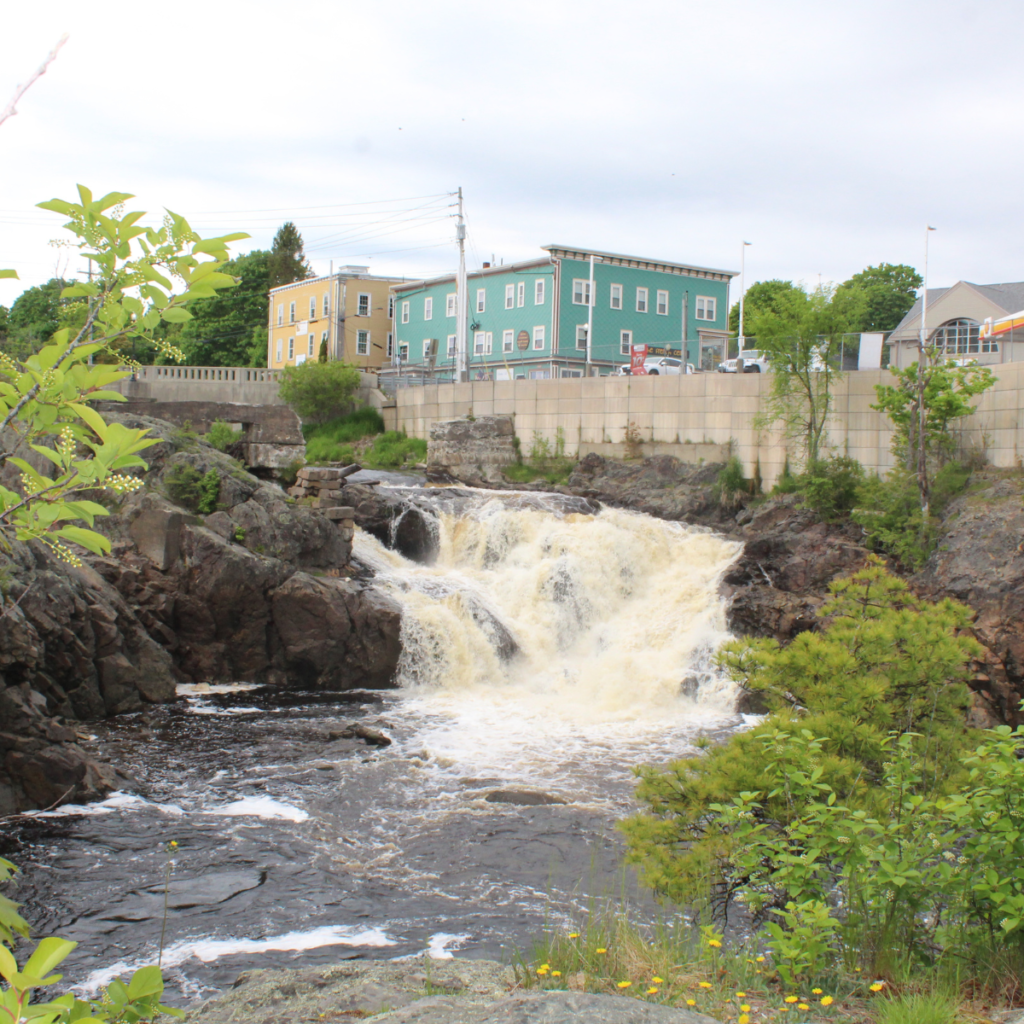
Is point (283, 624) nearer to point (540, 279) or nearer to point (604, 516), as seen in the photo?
point (604, 516)

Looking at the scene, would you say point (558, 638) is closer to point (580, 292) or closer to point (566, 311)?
point (566, 311)

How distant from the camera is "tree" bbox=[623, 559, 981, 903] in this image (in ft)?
19.3

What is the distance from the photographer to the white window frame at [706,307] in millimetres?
48156

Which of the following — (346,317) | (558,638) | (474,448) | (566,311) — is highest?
(346,317)

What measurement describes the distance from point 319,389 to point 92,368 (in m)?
33.1

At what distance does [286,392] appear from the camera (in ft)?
115

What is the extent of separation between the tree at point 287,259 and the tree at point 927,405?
163ft

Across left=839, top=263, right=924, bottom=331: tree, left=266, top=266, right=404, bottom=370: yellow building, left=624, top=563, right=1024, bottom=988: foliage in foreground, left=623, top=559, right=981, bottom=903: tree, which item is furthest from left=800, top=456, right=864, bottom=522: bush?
left=839, top=263, right=924, bottom=331: tree

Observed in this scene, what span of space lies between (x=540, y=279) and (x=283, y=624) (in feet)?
97.3

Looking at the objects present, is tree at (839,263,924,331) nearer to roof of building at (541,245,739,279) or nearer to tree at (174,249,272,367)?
roof of building at (541,245,739,279)

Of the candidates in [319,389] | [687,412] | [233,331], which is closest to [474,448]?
[687,412]

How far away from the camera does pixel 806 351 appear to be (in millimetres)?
24547

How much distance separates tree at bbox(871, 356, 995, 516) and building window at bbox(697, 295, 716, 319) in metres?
26.2

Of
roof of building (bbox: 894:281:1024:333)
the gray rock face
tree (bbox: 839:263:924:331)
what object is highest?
tree (bbox: 839:263:924:331)
